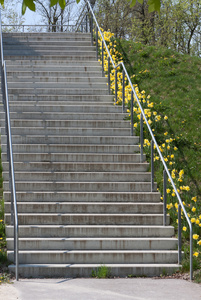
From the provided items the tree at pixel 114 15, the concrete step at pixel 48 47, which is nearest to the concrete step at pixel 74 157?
the concrete step at pixel 48 47

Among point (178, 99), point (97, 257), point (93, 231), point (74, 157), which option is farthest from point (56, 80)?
point (97, 257)

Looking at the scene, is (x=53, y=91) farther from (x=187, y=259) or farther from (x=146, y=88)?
(x=187, y=259)

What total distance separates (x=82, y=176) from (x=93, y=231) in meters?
1.32

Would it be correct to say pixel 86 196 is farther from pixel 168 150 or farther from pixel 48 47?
pixel 48 47

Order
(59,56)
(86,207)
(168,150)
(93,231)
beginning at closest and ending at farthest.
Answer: (93,231)
(86,207)
(168,150)
(59,56)

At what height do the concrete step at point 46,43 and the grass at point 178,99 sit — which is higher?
the concrete step at point 46,43

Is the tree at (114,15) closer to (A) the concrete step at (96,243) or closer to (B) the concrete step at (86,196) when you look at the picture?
(B) the concrete step at (86,196)

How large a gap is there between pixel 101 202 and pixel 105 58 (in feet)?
19.3

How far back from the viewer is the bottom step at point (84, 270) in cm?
619

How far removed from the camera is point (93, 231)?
22.9ft

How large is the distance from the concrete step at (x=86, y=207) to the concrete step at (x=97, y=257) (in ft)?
3.09

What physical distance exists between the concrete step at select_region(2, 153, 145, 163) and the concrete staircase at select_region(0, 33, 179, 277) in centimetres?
2

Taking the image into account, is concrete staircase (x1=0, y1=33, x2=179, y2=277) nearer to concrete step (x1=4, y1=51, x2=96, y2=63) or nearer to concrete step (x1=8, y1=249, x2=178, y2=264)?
concrete step (x1=8, y1=249, x2=178, y2=264)

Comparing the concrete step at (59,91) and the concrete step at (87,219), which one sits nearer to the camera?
the concrete step at (87,219)
